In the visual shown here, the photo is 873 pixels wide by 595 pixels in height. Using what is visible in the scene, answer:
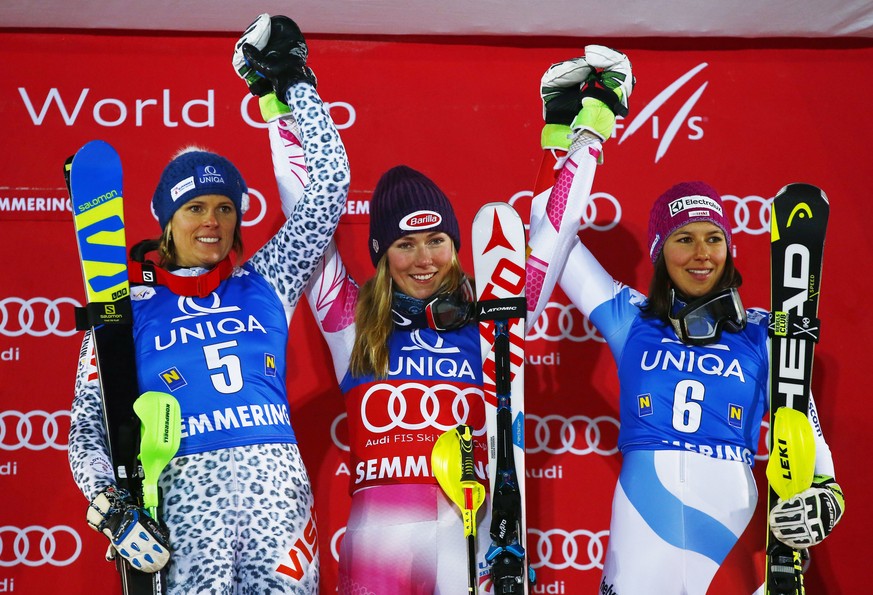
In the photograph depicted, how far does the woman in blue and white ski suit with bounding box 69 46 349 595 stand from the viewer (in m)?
3.13

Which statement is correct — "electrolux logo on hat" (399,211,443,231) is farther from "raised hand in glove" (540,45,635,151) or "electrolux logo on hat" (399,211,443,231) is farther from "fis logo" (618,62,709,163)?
"fis logo" (618,62,709,163)

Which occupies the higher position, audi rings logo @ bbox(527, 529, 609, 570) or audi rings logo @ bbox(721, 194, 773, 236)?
audi rings logo @ bbox(721, 194, 773, 236)

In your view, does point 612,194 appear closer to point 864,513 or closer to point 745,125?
point 745,125

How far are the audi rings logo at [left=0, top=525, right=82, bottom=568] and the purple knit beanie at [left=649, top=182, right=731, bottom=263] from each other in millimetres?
2451

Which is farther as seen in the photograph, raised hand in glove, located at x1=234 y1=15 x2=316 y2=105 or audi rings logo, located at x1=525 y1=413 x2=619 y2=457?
audi rings logo, located at x1=525 y1=413 x2=619 y2=457

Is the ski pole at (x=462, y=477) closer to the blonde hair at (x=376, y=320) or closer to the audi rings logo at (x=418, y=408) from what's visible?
the audi rings logo at (x=418, y=408)

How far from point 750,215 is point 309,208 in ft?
6.37

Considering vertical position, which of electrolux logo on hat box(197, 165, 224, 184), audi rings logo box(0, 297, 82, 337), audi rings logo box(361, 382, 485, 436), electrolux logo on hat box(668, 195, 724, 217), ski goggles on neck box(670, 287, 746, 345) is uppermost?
electrolux logo on hat box(197, 165, 224, 184)

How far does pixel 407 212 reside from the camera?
3.65 metres

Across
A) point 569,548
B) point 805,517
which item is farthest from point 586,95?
point 569,548

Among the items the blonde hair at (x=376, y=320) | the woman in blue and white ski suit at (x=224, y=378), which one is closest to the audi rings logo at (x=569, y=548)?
the blonde hair at (x=376, y=320)

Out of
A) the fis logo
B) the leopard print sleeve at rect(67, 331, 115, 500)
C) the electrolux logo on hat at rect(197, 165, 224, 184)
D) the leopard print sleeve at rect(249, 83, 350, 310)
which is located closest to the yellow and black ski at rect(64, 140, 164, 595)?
the leopard print sleeve at rect(67, 331, 115, 500)

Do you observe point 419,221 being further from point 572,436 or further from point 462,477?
point 572,436

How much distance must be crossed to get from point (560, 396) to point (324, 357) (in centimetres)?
95
